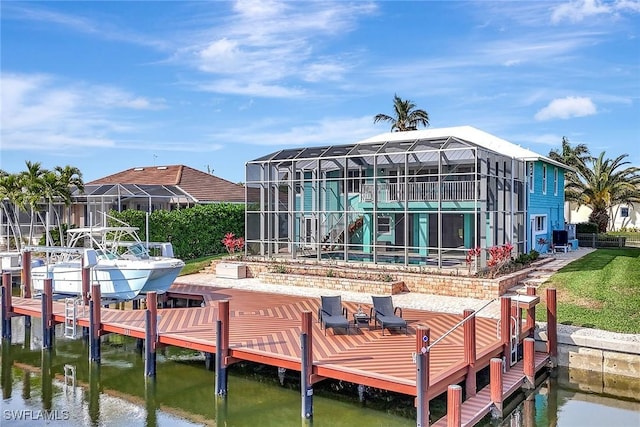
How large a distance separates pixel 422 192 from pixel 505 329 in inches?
486

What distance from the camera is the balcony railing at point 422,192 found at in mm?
21297

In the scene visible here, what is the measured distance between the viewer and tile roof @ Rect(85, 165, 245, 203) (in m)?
32.4

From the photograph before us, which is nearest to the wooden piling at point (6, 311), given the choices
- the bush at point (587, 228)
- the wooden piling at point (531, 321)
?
the wooden piling at point (531, 321)

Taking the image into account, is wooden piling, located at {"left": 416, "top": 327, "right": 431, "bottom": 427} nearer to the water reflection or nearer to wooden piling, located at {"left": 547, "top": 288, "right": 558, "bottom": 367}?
the water reflection

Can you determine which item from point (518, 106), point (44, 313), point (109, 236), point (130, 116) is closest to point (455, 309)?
point (44, 313)

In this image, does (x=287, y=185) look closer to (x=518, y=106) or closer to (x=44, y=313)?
(x=44, y=313)

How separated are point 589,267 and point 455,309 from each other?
8.33 meters

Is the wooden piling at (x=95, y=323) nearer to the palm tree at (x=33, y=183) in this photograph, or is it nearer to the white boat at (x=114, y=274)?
the white boat at (x=114, y=274)

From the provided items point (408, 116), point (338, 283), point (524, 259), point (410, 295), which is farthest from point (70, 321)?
point (408, 116)

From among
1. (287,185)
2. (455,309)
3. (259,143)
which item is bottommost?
(455,309)

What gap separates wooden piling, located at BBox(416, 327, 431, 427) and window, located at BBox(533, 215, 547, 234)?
19.8 metres

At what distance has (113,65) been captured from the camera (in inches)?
906

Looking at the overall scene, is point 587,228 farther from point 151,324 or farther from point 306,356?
point 151,324

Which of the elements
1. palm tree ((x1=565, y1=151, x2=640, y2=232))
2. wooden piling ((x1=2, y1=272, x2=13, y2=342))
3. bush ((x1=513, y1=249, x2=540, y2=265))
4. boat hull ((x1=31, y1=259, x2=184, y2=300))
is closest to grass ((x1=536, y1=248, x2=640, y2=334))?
bush ((x1=513, y1=249, x2=540, y2=265))
